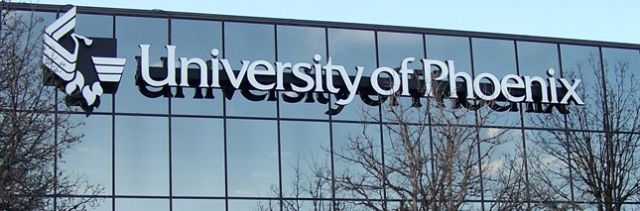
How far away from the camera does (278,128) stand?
2886 centimetres

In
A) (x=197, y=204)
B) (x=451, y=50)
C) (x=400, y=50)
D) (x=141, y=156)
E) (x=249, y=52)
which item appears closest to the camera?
(x=141, y=156)

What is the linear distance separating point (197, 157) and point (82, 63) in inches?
138

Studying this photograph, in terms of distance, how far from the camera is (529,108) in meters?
31.3

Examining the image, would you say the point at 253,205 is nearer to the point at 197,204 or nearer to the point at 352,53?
the point at 197,204

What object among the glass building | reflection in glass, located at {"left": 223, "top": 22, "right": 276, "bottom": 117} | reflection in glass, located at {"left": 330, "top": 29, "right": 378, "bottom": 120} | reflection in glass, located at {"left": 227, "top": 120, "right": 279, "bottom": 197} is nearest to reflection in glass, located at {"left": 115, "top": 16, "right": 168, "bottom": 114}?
the glass building

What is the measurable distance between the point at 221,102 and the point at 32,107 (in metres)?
7.42

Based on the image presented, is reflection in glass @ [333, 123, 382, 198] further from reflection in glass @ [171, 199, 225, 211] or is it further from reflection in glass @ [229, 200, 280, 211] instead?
reflection in glass @ [171, 199, 225, 211]

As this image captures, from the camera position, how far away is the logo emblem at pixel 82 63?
87.7 feet

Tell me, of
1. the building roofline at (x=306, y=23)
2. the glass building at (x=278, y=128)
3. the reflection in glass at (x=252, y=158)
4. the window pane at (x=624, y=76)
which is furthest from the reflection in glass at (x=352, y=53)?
the window pane at (x=624, y=76)

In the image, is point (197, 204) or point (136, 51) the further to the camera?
point (136, 51)

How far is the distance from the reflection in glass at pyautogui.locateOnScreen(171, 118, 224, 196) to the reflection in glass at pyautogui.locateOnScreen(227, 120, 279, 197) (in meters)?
0.28

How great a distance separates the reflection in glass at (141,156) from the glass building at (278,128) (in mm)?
26

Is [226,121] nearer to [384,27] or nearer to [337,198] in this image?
[337,198]

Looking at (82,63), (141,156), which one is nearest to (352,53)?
(141,156)
